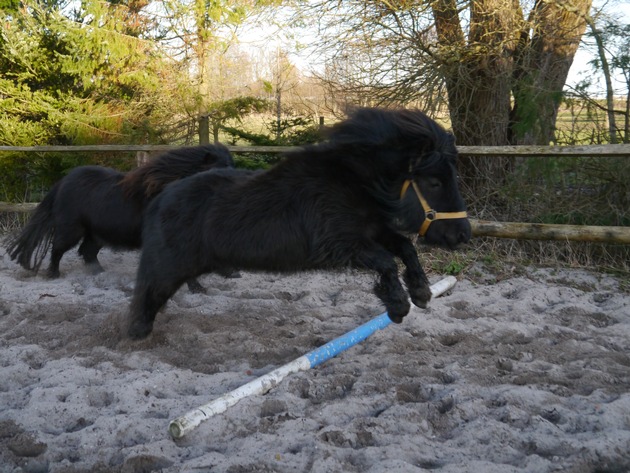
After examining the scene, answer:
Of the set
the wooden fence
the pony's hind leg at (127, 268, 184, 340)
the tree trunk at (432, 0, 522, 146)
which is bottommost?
the pony's hind leg at (127, 268, 184, 340)

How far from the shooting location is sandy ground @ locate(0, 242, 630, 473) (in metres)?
2.35

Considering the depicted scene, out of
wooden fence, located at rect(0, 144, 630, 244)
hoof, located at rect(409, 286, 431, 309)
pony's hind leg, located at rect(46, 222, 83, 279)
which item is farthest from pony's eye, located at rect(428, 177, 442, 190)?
pony's hind leg, located at rect(46, 222, 83, 279)

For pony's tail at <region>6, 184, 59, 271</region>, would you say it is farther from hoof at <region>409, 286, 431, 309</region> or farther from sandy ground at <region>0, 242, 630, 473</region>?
hoof at <region>409, 286, 431, 309</region>

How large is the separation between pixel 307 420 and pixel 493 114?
5383 millimetres

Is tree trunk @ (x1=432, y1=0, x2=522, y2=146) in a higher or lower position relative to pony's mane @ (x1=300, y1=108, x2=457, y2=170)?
higher

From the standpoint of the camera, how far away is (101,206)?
5.49m

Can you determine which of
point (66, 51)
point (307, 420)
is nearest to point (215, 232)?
point (307, 420)

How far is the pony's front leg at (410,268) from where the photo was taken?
11.5ft

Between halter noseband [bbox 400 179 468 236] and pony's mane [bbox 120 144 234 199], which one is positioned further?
pony's mane [bbox 120 144 234 199]

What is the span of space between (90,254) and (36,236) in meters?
0.56

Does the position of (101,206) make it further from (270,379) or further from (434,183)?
(434,183)

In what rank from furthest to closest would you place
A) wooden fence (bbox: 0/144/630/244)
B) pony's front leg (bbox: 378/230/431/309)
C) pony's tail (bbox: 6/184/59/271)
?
pony's tail (bbox: 6/184/59/271) < wooden fence (bbox: 0/144/630/244) < pony's front leg (bbox: 378/230/431/309)

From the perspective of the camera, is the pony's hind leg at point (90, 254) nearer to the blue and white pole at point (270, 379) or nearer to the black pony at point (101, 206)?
the black pony at point (101, 206)

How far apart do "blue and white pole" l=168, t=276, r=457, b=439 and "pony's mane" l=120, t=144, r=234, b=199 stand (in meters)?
1.94
